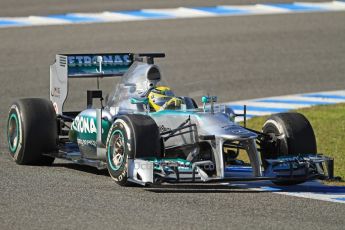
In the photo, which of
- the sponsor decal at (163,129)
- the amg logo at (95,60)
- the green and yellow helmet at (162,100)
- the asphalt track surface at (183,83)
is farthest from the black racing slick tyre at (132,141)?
the amg logo at (95,60)

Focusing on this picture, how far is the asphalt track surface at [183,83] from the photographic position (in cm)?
938

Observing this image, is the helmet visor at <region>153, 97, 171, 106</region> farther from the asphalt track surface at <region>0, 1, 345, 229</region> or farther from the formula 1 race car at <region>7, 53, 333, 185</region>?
the asphalt track surface at <region>0, 1, 345, 229</region>

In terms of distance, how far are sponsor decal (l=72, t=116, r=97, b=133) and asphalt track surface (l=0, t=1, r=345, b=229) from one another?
451mm

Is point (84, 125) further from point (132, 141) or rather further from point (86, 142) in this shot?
point (132, 141)

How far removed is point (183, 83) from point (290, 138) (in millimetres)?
8368

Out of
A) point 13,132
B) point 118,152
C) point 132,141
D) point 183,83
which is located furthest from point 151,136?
point 183,83

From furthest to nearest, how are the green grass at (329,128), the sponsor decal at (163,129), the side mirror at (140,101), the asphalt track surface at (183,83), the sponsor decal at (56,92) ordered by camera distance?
the green grass at (329,128) < the sponsor decal at (56,92) < the side mirror at (140,101) < the sponsor decal at (163,129) < the asphalt track surface at (183,83)

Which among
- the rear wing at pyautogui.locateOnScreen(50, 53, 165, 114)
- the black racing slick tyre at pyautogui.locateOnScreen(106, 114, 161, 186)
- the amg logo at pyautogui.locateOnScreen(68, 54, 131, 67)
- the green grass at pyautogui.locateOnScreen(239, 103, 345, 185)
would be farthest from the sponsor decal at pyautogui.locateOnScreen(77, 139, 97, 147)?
the green grass at pyautogui.locateOnScreen(239, 103, 345, 185)

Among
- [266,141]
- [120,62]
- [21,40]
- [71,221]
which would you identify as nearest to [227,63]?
[21,40]

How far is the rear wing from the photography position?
12.9m

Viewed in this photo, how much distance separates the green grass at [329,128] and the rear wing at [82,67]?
250cm

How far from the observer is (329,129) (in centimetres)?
1570

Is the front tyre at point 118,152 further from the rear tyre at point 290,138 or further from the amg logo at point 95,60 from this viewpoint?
the amg logo at point 95,60

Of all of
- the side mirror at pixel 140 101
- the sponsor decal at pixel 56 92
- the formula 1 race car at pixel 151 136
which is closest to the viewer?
the formula 1 race car at pixel 151 136
